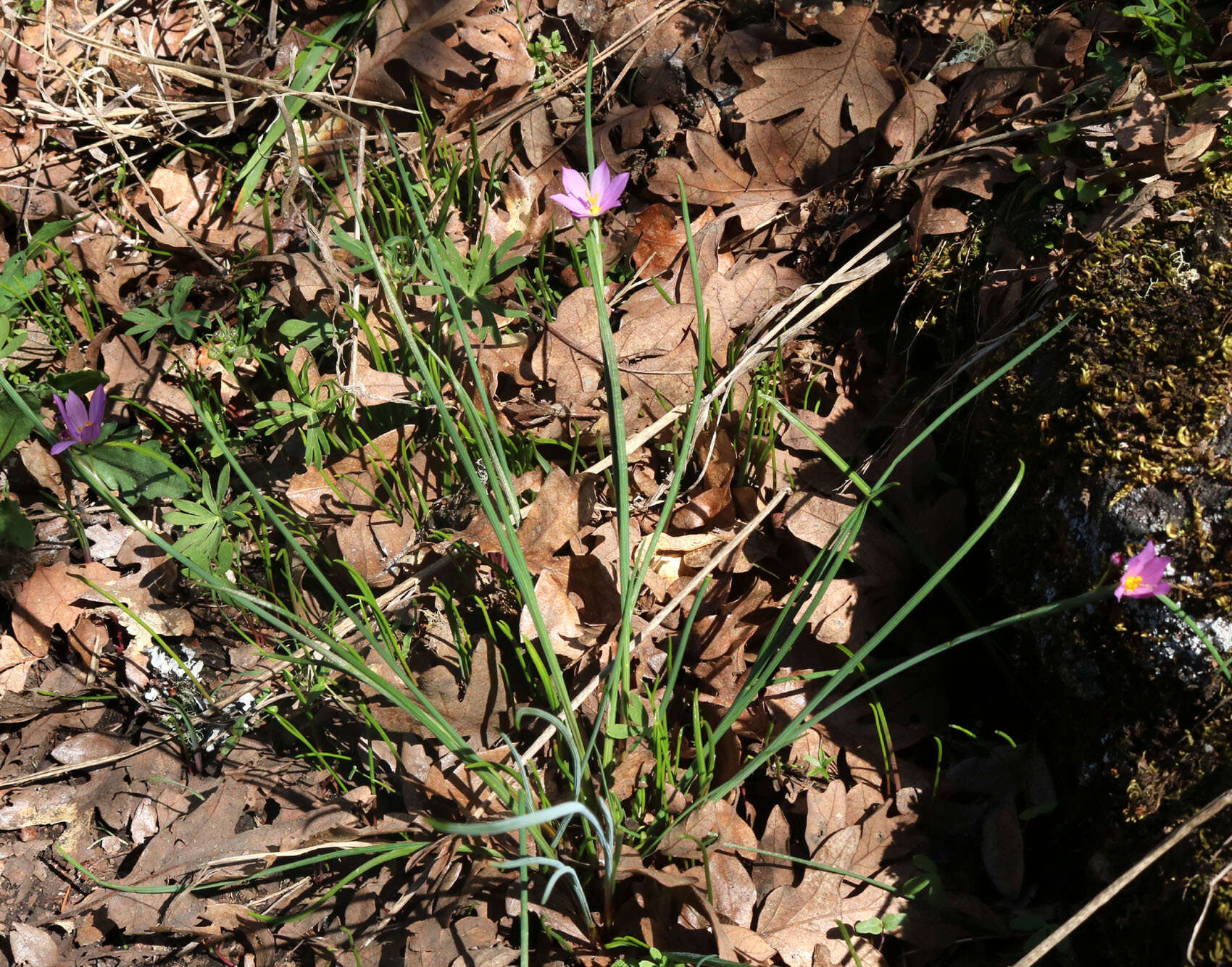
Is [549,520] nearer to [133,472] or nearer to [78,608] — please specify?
[133,472]

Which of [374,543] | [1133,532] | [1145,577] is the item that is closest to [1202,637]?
[1145,577]

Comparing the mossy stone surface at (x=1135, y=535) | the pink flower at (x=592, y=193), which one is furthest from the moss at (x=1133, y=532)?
the pink flower at (x=592, y=193)

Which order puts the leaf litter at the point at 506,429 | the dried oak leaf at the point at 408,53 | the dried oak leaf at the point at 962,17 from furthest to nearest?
the dried oak leaf at the point at 408,53
the dried oak leaf at the point at 962,17
the leaf litter at the point at 506,429

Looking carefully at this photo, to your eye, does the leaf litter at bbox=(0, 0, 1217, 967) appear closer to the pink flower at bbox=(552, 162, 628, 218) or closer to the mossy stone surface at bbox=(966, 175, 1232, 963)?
the mossy stone surface at bbox=(966, 175, 1232, 963)

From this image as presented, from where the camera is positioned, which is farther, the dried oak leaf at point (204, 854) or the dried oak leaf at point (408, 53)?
the dried oak leaf at point (408, 53)

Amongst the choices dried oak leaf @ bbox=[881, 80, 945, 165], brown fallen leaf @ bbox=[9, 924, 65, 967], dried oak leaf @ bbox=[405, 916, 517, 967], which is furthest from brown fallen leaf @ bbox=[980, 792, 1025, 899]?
brown fallen leaf @ bbox=[9, 924, 65, 967]

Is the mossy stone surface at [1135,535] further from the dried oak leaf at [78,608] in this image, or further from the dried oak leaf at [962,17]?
the dried oak leaf at [78,608]

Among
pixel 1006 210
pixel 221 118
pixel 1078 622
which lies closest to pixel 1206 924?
pixel 1078 622

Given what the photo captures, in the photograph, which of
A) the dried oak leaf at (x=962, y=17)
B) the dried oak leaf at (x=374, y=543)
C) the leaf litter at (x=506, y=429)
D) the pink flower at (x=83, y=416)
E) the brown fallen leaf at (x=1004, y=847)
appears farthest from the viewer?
the dried oak leaf at (x=962, y=17)
